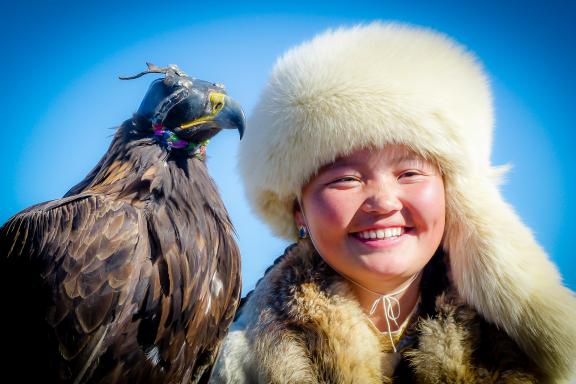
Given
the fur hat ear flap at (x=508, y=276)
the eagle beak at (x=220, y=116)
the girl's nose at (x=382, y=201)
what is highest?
the eagle beak at (x=220, y=116)

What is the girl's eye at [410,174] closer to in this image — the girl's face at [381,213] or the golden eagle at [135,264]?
the girl's face at [381,213]

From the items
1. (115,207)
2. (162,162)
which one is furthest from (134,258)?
(162,162)

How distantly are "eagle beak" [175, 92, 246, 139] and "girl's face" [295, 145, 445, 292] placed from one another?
921 millimetres

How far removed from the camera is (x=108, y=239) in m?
2.04

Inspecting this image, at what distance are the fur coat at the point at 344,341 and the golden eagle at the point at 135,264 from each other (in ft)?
1.21

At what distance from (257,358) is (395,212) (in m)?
0.95

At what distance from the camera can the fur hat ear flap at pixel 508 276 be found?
1.66 meters

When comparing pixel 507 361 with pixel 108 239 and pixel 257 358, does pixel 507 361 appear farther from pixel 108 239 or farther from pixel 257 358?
pixel 108 239

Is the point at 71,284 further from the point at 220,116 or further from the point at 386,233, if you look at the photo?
the point at 386,233

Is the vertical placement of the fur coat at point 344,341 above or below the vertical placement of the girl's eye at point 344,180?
below

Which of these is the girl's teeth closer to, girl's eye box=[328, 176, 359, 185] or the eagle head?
girl's eye box=[328, 176, 359, 185]

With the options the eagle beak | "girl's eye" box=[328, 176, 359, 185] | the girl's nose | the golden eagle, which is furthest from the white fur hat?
the golden eagle

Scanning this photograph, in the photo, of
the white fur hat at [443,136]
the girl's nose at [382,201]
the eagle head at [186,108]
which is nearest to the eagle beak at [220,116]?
the eagle head at [186,108]

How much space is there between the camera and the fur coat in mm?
1713
